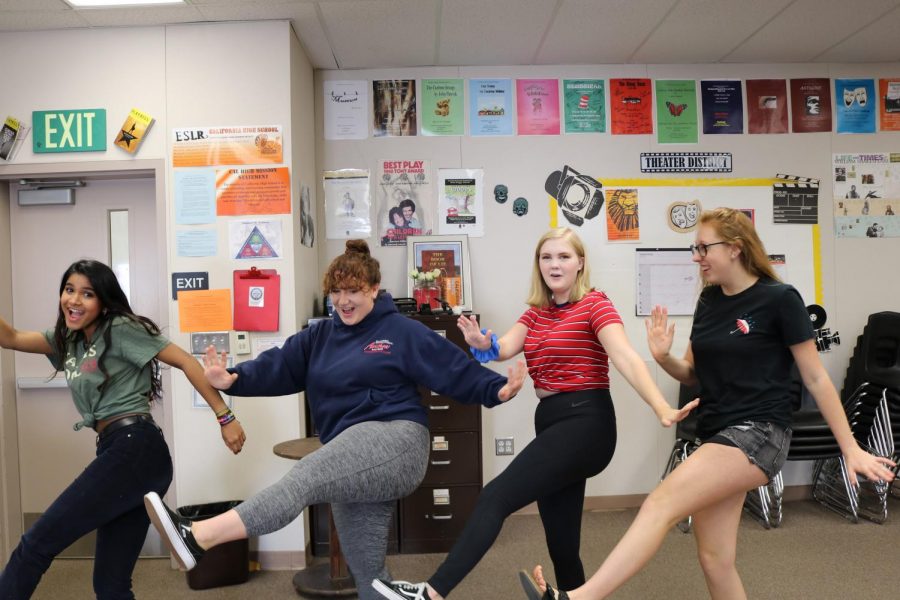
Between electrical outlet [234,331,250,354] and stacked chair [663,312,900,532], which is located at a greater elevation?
electrical outlet [234,331,250,354]

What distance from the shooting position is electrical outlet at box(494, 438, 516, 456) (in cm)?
445

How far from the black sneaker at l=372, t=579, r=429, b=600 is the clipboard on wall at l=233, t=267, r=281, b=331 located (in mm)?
1935

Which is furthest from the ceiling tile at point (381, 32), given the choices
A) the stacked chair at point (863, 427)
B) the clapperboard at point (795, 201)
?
the stacked chair at point (863, 427)

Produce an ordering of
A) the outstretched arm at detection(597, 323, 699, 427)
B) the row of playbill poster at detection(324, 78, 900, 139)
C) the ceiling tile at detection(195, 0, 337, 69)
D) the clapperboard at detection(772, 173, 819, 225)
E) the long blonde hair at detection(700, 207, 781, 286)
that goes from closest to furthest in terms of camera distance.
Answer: the outstretched arm at detection(597, 323, 699, 427), the long blonde hair at detection(700, 207, 781, 286), the ceiling tile at detection(195, 0, 337, 69), the row of playbill poster at detection(324, 78, 900, 139), the clapperboard at detection(772, 173, 819, 225)

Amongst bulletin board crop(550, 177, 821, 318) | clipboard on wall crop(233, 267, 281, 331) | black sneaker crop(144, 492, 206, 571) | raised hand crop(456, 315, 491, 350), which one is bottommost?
black sneaker crop(144, 492, 206, 571)

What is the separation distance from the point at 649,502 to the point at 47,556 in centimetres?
195

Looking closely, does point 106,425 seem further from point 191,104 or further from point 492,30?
point 492,30

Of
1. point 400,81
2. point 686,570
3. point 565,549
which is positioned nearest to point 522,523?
point 686,570

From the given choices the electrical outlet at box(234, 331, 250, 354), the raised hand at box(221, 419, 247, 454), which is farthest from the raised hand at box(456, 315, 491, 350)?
the electrical outlet at box(234, 331, 250, 354)

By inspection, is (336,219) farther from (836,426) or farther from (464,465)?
(836,426)

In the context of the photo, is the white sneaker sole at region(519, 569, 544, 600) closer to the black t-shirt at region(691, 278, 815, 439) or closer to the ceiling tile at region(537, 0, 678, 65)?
the black t-shirt at region(691, 278, 815, 439)

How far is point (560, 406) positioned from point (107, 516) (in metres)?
1.54

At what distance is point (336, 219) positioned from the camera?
4406mm

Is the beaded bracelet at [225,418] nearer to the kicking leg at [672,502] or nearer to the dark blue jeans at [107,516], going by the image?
the dark blue jeans at [107,516]
